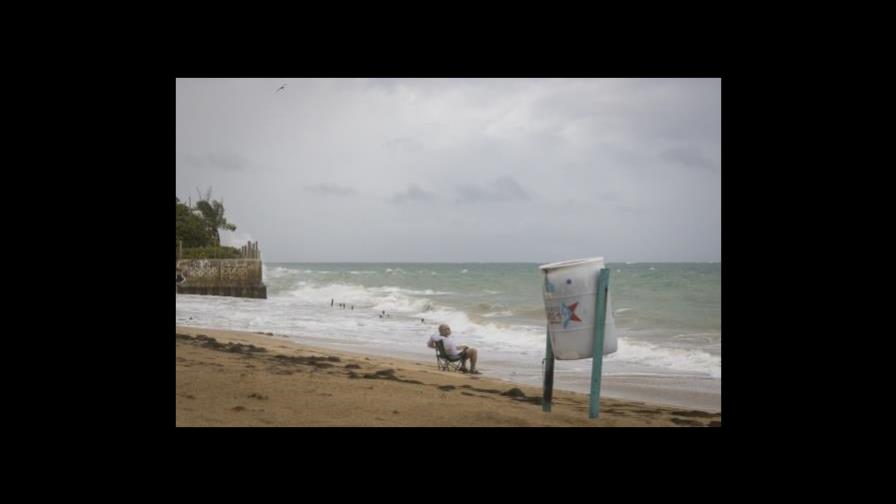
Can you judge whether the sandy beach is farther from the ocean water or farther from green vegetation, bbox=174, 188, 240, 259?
green vegetation, bbox=174, 188, 240, 259

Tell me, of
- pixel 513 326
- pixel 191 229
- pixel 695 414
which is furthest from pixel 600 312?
pixel 191 229

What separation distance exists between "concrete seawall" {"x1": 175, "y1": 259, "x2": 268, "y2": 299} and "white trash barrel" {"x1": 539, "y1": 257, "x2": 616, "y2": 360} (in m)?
16.3

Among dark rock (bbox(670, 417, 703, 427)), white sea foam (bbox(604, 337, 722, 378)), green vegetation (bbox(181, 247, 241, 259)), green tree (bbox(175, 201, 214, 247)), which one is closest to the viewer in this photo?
dark rock (bbox(670, 417, 703, 427))

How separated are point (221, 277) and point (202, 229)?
3447mm

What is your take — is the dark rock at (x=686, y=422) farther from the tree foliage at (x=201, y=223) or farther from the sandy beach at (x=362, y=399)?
the tree foliage at (x=201, y=223)

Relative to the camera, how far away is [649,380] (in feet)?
22.9

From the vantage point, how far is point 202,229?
71.5ft

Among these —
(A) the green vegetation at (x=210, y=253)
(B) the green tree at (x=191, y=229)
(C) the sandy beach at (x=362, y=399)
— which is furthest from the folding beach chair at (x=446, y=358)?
(B) the green tree at (x=191, y=229)

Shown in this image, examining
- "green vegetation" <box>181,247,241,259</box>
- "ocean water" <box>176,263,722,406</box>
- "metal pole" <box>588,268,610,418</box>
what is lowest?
"ocean water" <box>176,263,722,406</box>

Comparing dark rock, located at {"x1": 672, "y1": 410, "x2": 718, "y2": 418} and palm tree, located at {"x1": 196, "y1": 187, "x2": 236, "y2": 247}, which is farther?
palm tree, located at {"x1": 196, "y1": 187, "x2": 236, "y2": 247}

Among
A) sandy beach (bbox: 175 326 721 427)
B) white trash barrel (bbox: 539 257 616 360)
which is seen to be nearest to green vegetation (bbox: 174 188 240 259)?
sandy beach (bbox: 175 326 721 427)

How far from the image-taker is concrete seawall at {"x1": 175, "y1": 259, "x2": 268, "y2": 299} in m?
18.8

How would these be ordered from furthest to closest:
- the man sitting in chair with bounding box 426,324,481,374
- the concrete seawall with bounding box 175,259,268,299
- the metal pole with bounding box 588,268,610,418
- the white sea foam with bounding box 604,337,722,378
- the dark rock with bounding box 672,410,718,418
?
1. the concrete seawall with bounding box 175,259,268,299
2. the white sea foam with bounding box 604,337,722,378
3. the man sitting in chair with bounding box 426,324,481,374
4. the dark rock with bounding box 672,410,718,418
5. the metal pole with bounding box 588,268,610,418

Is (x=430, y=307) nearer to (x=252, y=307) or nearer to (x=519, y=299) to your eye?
(x=519, y=299)
